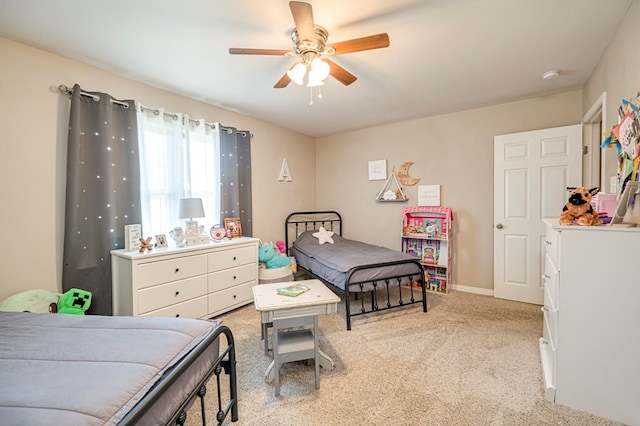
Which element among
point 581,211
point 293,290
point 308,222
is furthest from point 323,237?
point 581,211

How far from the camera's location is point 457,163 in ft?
12.3

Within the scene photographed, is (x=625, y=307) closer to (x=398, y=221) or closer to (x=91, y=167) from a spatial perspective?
(x=398, y=221)

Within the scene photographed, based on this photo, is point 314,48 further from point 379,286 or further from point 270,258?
point 270,258

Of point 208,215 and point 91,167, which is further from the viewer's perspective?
point 208,215

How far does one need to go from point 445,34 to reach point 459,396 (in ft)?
8.13

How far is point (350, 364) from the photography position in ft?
6.77

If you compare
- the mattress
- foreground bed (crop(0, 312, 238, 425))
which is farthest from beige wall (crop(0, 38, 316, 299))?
the mattress

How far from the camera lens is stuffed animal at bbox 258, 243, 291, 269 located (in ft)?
11.8

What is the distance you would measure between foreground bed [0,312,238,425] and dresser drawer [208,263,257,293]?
146cm

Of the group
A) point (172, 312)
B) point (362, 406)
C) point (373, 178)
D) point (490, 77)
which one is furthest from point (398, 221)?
point (172, 312)

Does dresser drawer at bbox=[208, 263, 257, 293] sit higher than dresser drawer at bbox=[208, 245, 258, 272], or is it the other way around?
dresser drawer at bbox=[208, 245, 258, 272]

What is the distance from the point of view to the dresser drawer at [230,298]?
289 centimetres

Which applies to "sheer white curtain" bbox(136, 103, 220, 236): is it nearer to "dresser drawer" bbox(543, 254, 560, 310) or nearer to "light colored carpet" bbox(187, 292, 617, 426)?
"light colored carpet" bbox(187, 292, 617, 426)

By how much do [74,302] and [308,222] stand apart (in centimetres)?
324
